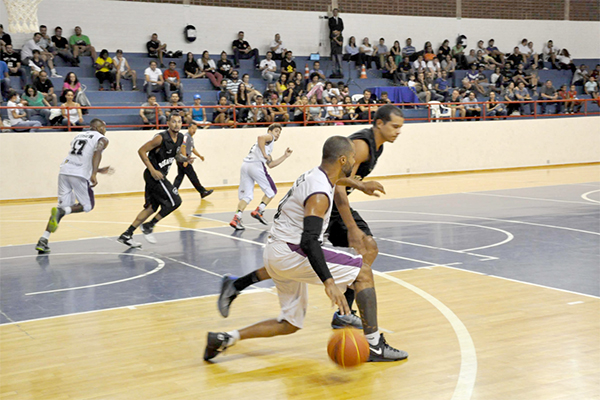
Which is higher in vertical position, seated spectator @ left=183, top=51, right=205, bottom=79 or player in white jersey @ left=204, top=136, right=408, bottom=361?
seated spectator @ left=183, top=51, right=205, bottom=79

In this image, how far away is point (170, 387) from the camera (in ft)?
15.5

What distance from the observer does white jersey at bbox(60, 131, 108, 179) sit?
34.3 ft

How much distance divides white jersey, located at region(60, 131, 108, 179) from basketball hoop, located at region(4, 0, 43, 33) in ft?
21.8

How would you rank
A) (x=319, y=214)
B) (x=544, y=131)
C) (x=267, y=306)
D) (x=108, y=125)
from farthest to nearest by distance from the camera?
(x=544, y=131), (x=108, y=125), (x=267, y=306), (x=319, y=214)

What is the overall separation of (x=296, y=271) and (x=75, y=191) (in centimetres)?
660

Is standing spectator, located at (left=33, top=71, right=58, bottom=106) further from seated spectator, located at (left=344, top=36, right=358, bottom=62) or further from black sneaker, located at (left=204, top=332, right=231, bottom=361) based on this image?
black sneaker, located at (left=204, top=332, right=231, bottom=361)

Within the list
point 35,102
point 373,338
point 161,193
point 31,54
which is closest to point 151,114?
Result: point 35,102

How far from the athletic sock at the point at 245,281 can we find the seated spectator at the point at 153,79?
16.4 meters

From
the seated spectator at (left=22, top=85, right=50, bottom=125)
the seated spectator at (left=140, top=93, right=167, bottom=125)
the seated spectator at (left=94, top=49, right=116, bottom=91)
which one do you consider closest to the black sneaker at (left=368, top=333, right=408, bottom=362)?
the seated spectator at (left=140, top=93, right=167, bottom=125)

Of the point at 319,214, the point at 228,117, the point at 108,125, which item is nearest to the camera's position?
the point at 319,214

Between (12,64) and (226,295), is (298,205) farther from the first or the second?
(12,64)

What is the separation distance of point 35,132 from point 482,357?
1543 cm

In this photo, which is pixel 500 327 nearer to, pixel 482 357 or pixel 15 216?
pixel 482 357

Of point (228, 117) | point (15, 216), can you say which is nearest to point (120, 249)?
point (15, 216)
